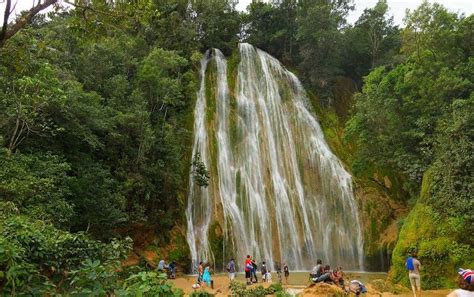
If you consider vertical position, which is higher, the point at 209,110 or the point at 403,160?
the point at 209,110

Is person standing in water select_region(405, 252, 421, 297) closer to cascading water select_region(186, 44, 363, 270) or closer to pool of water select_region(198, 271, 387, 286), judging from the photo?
pool of water select_region(198, 271, 387, 286)

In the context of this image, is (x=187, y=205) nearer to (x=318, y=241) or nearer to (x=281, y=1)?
(x=318, y=241)

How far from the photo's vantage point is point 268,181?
899 inches

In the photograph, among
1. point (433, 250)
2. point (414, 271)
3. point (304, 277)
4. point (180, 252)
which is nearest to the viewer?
point (414, 271)

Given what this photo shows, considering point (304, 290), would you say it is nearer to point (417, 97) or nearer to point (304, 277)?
point (304, 277)

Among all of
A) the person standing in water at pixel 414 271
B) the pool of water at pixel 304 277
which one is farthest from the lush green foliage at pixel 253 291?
the pool of water at pixel 304 277

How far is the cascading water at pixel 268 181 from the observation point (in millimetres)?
20281

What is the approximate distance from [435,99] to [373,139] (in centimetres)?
372

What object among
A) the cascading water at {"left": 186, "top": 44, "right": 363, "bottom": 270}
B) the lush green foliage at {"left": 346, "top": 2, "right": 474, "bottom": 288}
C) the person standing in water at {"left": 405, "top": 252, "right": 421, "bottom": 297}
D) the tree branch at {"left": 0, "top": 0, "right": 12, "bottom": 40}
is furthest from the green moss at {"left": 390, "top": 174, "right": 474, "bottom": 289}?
the tree branch at {"left": 0, "top": 0, "right": 12, "bottom": 40}

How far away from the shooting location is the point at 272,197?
22.1 meters

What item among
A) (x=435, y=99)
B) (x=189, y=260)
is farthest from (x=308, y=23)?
(x=189, y=260)

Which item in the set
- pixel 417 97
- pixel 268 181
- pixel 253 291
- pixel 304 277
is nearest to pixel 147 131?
pixel 268 181

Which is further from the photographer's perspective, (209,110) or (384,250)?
(209,110)

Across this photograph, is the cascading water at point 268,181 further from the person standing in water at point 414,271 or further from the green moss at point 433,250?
the person standing in water at point 414,271
